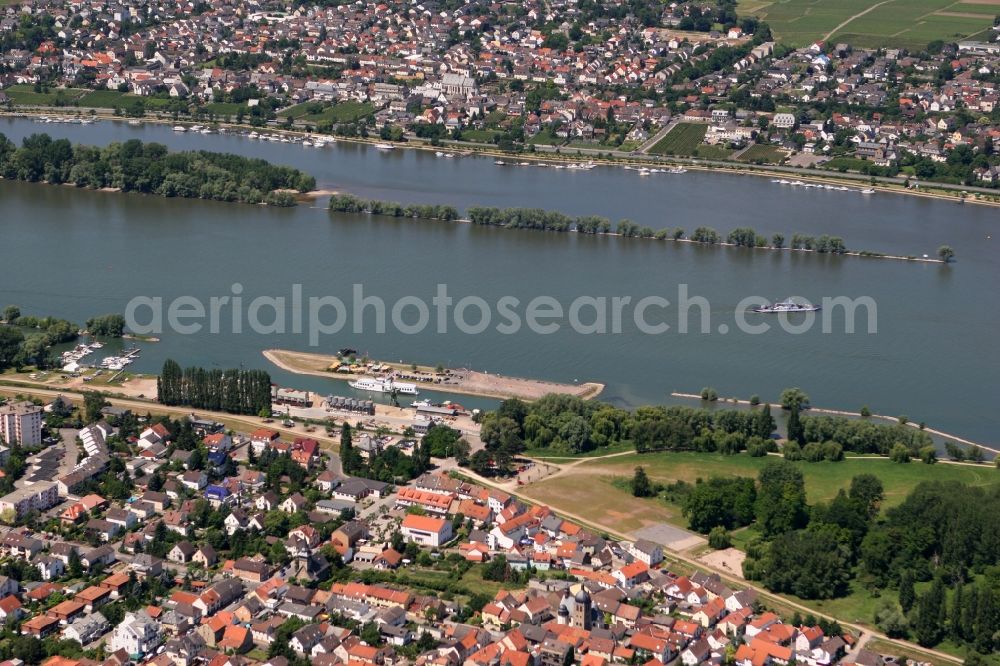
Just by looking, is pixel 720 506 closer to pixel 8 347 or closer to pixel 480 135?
pixel 8 347

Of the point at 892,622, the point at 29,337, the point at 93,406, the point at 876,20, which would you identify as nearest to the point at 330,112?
the point at 876,20

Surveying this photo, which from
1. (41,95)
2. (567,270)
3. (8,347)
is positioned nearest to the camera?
(8,347)

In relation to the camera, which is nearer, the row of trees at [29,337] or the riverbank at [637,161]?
the row of trees at [29,337]

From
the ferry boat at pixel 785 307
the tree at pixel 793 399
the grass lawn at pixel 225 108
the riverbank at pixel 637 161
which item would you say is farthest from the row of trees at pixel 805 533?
the grass lawn at pixel 225 108

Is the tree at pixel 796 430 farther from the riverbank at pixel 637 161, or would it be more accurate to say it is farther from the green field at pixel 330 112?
the green field at pixel 330 112

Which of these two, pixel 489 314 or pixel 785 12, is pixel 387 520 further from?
pixel 785 12

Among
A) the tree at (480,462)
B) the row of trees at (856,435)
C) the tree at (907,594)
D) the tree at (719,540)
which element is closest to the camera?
the tree at (907,594)
